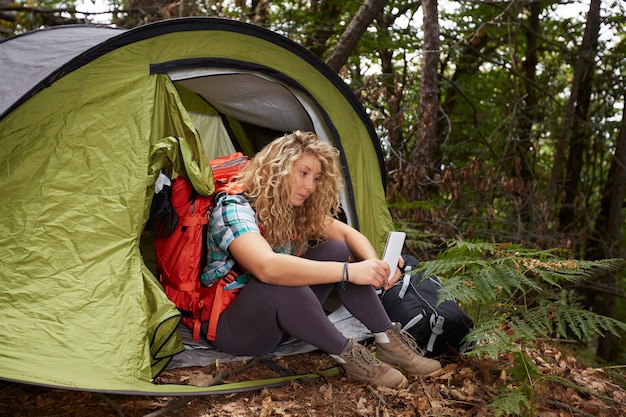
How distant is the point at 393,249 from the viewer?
2.74m

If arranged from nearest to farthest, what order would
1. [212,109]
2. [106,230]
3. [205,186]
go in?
[106,230] → [205,186] → [212,109]

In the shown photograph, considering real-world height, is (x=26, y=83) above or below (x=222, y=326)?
above

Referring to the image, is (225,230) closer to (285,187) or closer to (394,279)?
(285,187)

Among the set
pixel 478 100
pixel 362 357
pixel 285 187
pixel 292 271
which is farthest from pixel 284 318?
pixel 478 100

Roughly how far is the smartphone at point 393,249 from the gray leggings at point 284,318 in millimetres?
211

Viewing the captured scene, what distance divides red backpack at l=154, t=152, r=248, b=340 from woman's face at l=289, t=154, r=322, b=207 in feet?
0.79

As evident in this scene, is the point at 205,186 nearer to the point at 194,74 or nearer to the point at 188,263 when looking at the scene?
the point at 188,263

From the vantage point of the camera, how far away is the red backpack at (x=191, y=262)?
2.53m

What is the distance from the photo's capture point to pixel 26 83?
91.2 inches

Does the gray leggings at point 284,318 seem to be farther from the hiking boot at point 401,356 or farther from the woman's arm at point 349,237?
the woman's arm at point 349,237

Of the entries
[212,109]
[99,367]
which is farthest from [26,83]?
[212,109]

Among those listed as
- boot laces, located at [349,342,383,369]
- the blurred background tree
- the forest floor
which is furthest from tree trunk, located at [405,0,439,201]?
boot laces, located at [349,342,383,369]

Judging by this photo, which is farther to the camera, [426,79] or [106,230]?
[426,79]

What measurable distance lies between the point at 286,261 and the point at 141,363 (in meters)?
0.64
